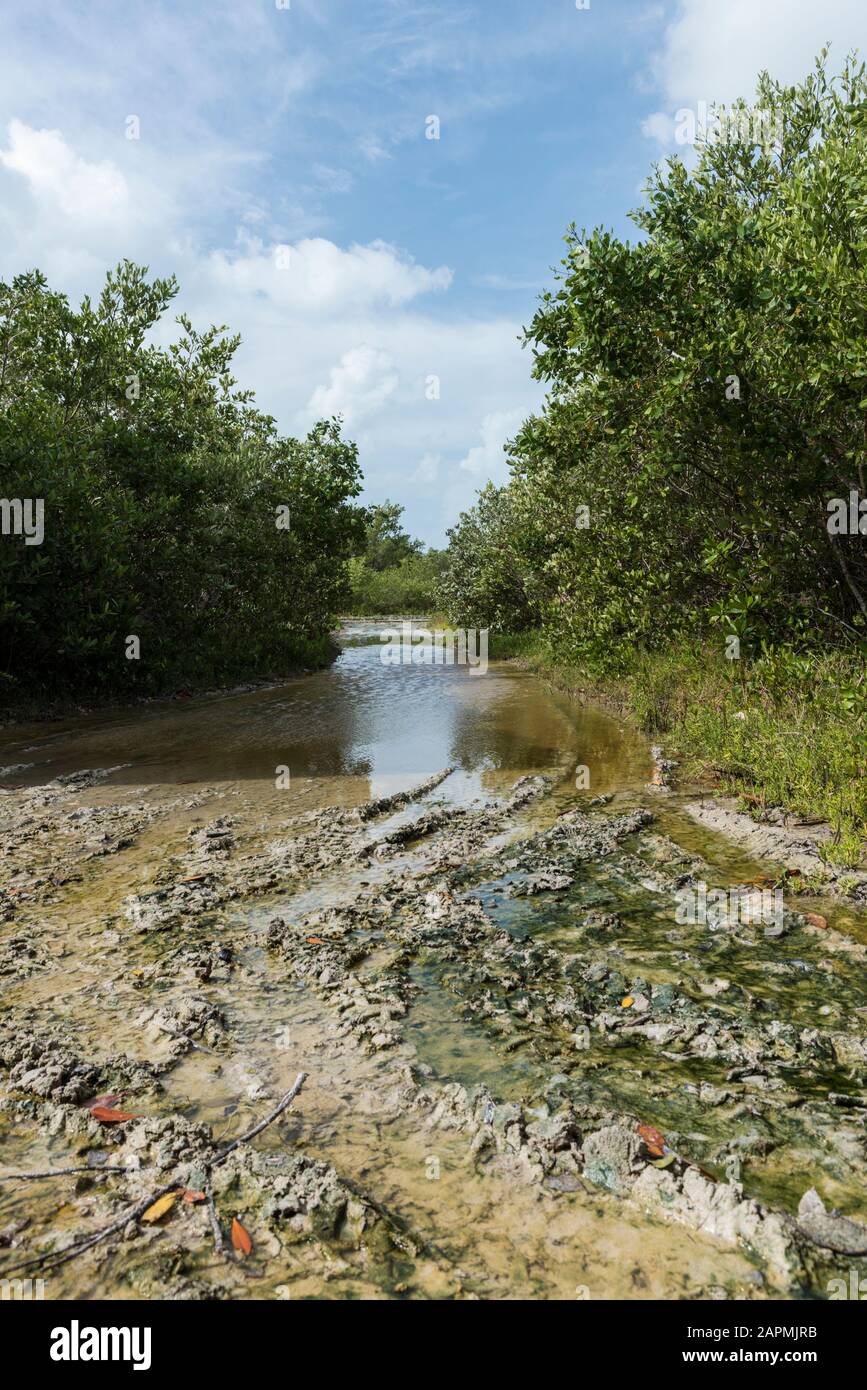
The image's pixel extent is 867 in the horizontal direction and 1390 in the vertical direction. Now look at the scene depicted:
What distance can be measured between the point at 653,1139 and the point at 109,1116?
2465mm

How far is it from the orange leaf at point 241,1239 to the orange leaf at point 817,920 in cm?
457

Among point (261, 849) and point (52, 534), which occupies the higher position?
point (52, 534)

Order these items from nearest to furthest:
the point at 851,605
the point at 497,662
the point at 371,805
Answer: the point at 371,805 → the point at 851,605 → the point at 497,662

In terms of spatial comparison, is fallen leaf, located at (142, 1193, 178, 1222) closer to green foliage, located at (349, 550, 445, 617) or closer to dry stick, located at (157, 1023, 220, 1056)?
dry stick, located at (157, 1023, 220, 1056)

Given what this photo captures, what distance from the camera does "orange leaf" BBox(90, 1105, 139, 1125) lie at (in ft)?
12.3

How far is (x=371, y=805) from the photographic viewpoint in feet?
33.1

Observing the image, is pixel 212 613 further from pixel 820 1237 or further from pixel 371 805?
pixel 820 1237

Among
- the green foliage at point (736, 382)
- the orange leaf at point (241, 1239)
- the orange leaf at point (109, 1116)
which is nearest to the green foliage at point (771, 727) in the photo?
the green foliage at point (736, 382)

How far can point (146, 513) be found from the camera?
21.0 metres

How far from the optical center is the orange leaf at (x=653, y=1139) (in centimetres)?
348

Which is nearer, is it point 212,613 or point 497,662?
point 212,613

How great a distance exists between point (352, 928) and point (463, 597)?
116ft

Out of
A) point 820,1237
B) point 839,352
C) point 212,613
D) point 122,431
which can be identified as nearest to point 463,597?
point 212,613

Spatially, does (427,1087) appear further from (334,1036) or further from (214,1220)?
(214,1220)
